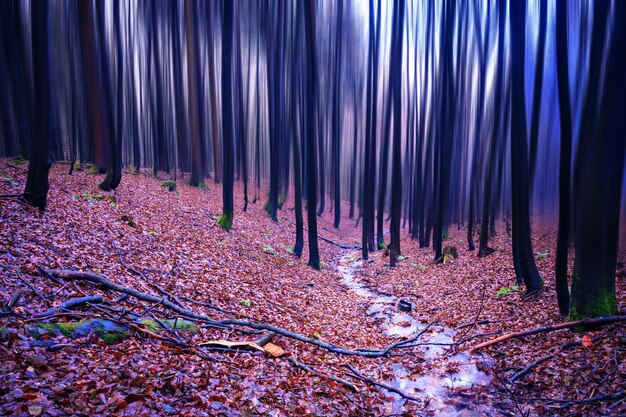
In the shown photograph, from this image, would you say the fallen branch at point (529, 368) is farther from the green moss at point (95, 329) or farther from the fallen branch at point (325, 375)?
the green moss at point (95, 329)

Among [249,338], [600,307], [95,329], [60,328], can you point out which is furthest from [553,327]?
[60,328]

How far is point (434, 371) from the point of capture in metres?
6.23

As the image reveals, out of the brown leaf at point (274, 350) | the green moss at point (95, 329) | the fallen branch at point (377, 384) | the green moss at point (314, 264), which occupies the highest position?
the green moss at point (95, 329)

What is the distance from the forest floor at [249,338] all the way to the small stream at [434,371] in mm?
36

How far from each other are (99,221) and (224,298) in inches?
179

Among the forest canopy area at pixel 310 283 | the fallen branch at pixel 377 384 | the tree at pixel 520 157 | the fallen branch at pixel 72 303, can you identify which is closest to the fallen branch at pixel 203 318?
the forest canopy area at pixel 310 283

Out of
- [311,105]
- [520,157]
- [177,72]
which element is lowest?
[520,157]

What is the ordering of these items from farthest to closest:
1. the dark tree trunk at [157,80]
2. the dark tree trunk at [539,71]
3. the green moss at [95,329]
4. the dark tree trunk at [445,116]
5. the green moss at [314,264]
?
the dark tree trunk at [157,80] → the dark tree trunk at [445,116] → the green moss at [314,264] → the dark tree trunk at [539,71] → the green moss at [95,329]

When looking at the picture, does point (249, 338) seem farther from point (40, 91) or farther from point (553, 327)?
point (40, 91)

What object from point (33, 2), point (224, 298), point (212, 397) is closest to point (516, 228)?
point (224, 298)

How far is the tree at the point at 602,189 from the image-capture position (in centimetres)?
586

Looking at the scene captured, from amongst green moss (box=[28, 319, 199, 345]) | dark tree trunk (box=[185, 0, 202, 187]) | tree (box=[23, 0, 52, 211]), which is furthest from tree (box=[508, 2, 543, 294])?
dark tree trunk (box=[185, 0, 202, 187])

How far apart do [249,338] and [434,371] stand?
11.9 feet

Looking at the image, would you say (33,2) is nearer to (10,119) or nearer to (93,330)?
(93,330)
